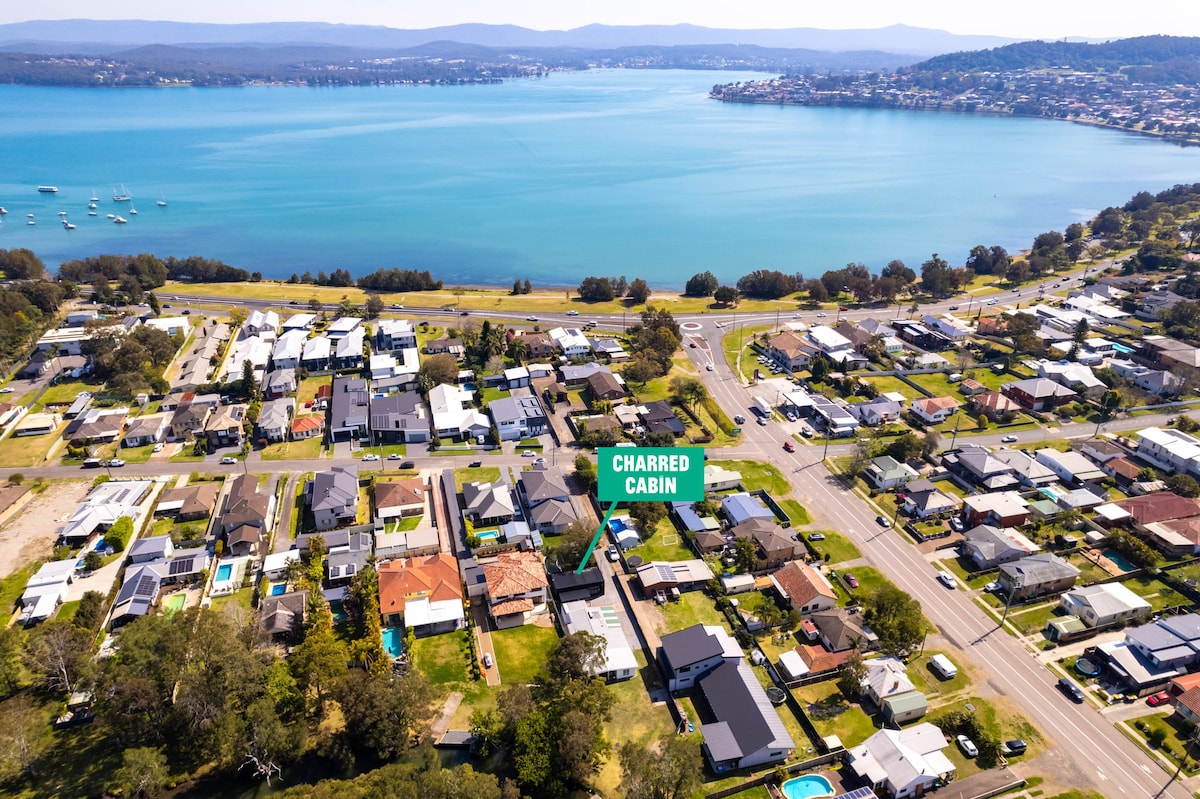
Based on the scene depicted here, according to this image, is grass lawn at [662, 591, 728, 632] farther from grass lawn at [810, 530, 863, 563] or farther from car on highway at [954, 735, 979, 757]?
car on highway at [954, 735, 979, 757]

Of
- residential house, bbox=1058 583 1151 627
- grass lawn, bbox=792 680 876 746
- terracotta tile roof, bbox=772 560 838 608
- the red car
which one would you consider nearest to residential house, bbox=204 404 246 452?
terracotta tile roof, bbox=772 560 838 608

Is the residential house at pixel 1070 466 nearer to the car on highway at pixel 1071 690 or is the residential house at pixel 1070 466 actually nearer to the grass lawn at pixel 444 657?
the car on highway at pixel 1071 690

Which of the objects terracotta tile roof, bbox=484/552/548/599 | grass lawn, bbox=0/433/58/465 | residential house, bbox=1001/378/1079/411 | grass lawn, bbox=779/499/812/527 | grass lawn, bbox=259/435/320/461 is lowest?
grass lawn, bbox=0/433/58/465

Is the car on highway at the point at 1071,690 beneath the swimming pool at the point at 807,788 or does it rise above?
above

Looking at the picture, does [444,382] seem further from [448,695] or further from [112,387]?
A: [448,695]

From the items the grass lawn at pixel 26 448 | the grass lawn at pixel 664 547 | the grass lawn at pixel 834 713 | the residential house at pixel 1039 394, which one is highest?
the residential house at pixel 1039 394

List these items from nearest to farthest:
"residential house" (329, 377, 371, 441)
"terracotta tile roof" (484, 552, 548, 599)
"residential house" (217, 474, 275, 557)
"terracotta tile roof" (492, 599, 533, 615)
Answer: "terracotta tile roof" (492, 599, 533, 615)
"terracotta tile roof" (484, 552, 548, 599)
"residential house" (217, 474, 275, 557)
"residential house" (329, 377, 371, 441)

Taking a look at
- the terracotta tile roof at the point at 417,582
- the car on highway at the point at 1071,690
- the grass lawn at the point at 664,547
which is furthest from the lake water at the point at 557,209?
the car on highway at the point at 1071,690
